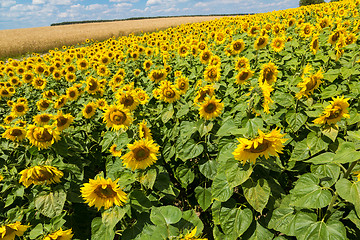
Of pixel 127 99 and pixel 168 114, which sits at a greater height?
pixel 127 99

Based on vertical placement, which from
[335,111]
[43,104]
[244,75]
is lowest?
[43,104]

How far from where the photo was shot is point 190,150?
120 inches

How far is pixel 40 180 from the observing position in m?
2.31

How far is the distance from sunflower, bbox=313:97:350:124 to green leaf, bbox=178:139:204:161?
1.54 meters

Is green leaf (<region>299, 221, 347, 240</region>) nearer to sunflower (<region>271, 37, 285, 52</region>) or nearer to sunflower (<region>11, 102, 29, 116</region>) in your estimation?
sunflower (<region>271, 37, 285, 52</region>)

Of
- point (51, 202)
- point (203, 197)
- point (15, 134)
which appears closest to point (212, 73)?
point (203, 197)

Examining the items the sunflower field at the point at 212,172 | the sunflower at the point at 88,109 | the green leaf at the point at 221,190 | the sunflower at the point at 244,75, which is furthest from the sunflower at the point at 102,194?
the sunflower at the point at 244,75

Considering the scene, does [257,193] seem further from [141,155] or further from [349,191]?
[141,155]

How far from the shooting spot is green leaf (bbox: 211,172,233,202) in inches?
91.8

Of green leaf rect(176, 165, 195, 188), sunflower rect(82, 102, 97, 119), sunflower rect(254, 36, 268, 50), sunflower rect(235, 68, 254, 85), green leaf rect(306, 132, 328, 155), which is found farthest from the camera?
sunflower rect(254, 36, 268, 50)

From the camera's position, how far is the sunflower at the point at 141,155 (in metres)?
2.42

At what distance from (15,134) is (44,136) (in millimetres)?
1504

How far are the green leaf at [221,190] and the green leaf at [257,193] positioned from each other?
0.22 m

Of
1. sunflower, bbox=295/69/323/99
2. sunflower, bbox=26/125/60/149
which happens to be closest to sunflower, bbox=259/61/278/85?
sunflower, bbox=295/69/323/99
